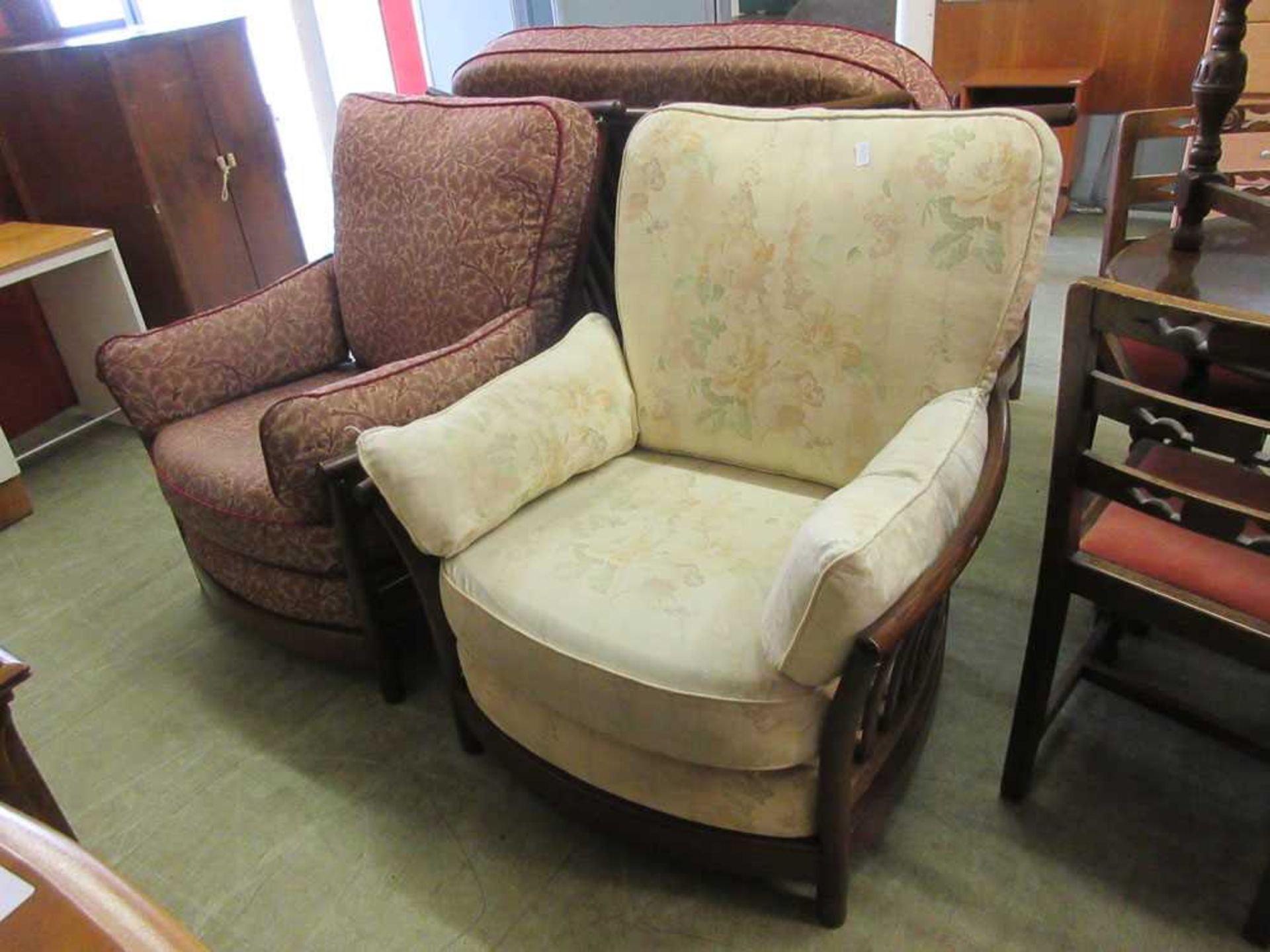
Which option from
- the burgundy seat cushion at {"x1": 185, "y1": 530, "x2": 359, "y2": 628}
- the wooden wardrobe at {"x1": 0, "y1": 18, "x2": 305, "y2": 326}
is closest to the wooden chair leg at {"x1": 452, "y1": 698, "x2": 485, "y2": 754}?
the burgundy seat cushion at {"x1": 185, "y1": 530, "x2": 359, "y2": 628}

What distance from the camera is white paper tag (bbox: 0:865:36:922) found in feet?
2.28

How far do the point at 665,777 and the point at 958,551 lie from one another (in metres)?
0.49

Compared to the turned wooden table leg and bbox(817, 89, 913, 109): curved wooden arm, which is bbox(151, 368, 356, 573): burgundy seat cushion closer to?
bbox(817, 89, 913, 109): curved wooden arm

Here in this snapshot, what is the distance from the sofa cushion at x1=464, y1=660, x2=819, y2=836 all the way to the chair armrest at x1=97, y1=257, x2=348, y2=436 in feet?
3.26

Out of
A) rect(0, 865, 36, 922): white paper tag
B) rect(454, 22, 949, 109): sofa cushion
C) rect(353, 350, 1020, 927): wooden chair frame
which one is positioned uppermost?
rect(454, 22, 949, 109): sofa cushion

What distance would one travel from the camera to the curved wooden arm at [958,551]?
98 centimetres

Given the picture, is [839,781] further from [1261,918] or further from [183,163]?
[183,163]

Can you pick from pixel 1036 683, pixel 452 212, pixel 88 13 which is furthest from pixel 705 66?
pixel 88 13

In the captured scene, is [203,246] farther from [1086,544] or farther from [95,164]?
[1086,544]

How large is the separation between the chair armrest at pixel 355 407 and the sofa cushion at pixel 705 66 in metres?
0.58

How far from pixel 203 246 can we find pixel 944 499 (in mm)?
2470

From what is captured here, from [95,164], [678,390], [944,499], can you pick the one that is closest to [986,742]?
[944,499]

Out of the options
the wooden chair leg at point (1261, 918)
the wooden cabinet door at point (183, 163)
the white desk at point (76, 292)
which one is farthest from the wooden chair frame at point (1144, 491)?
the wooden cabinet door at point (183, 163)

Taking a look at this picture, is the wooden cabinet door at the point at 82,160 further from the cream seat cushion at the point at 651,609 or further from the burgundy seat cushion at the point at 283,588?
the cream seat cushion at the point at 651,609
